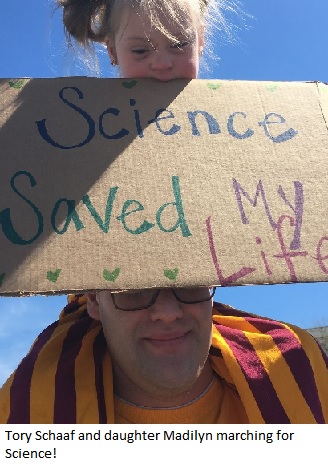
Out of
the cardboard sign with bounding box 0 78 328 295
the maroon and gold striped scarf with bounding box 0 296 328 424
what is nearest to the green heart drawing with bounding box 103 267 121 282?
the cardboard sign with bounding box 0 78 328 295

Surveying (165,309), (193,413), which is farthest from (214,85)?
(193,413)

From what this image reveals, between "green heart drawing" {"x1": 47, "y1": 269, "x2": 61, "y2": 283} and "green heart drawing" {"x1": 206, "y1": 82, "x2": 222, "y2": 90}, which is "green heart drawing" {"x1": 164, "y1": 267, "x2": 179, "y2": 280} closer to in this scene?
"green heart drawing" {"x1": 47, "y1": 269, "x2": 61, "y2": 283}

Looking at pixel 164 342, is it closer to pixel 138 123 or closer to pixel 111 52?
pixel 138 123

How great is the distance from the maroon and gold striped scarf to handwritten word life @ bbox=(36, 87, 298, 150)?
0.53 metres

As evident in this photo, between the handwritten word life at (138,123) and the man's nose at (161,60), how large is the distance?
187 millimetres

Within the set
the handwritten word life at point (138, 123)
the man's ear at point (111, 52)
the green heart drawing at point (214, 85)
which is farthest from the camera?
the man's ear at point (111, 52)

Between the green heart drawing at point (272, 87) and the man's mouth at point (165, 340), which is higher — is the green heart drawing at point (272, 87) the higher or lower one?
the higher one

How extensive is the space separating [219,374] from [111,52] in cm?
92

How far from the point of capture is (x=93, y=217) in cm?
95

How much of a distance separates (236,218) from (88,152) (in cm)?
29

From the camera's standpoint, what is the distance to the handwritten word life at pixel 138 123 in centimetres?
103

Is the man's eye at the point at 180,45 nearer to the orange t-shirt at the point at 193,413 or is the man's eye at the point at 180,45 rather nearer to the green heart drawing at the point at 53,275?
the green heart drawing at the point at 53,275

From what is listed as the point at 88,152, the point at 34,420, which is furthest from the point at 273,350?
the point at 88,152

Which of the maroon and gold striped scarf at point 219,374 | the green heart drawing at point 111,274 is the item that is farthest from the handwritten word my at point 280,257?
the maroon and gold striped scarf at point 219,374
